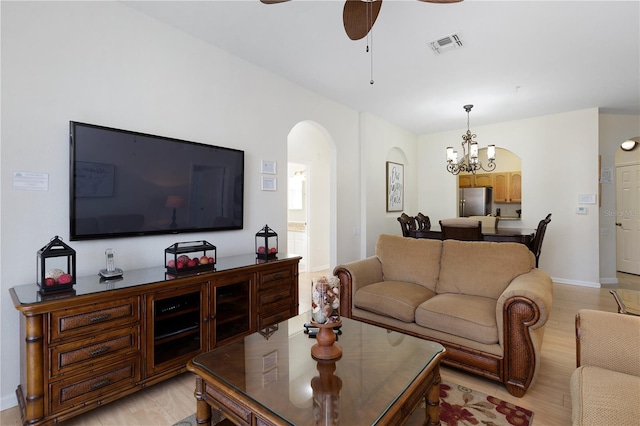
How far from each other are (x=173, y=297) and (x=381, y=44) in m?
2.84

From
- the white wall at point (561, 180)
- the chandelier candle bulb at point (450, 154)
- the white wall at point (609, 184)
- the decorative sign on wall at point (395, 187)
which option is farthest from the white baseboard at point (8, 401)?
the white wall at point (609, 184)

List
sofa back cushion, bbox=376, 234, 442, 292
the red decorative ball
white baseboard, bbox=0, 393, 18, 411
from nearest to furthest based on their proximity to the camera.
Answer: the red decorative ball → white baseboard, bbox=0, 393, 18, 411 → sofa back cushion, bbox=376, 234, 442, 292

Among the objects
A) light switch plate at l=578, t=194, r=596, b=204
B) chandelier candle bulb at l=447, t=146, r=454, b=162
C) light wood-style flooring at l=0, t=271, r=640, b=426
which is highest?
chandelier candle bulb at l=447, t=146, r=454, b=162

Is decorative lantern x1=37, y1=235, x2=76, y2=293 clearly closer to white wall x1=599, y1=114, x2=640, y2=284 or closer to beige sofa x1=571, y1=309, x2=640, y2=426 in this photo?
beige sofa x1=571, y1=309, x2=640, y2=426

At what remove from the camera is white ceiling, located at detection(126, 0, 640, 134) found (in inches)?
98.2

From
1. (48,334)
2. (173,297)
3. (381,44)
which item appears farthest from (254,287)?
(381,44)

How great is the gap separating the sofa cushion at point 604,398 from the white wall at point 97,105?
108 inches

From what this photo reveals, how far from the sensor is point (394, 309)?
256 cm

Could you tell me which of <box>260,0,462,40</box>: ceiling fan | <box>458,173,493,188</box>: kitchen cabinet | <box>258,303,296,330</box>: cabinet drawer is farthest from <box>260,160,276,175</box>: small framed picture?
<box>458,173,493,188</box>: kitchen cabinet

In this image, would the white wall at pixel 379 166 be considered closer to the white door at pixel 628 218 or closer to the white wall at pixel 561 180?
the white wall at pixel 561 180

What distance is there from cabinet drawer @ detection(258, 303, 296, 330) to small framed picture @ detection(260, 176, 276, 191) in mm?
1292

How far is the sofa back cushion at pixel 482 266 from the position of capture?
259cm

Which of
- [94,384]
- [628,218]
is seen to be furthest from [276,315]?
[628,218]

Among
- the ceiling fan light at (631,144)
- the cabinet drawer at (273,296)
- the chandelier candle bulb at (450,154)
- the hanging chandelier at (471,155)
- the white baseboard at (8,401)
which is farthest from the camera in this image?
the ceiling fan light at (631,144)
